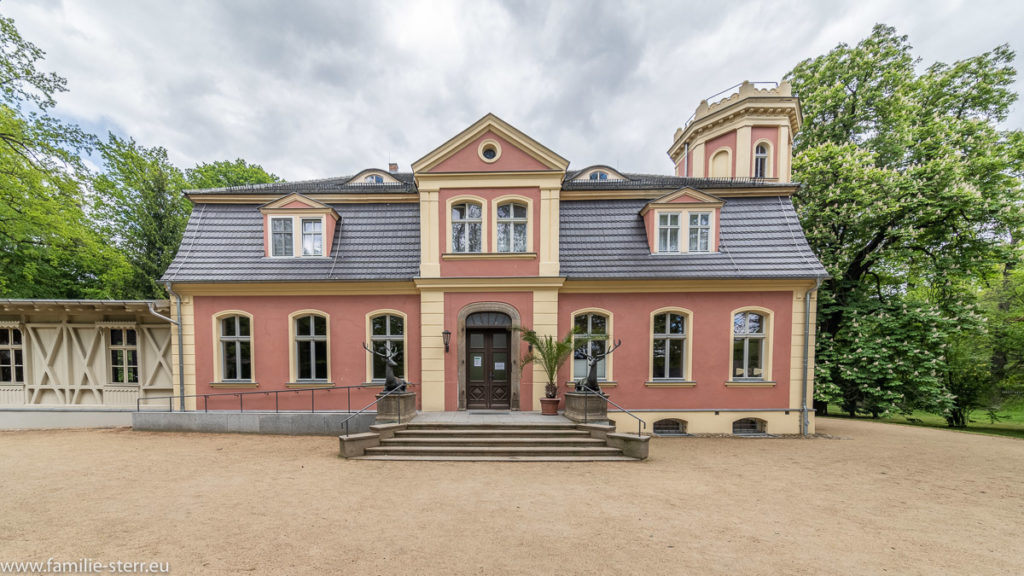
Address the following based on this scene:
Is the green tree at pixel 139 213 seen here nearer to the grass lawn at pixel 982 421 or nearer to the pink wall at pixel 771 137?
the pink wall at pixel 771 137

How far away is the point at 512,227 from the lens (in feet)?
33.5

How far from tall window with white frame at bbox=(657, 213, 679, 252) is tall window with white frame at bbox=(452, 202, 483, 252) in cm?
552

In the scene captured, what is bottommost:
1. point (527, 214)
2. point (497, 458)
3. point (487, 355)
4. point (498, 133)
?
point (497, 458)

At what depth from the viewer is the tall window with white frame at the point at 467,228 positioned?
1017 centimetres

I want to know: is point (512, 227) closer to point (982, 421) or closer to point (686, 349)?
point (686, 349)

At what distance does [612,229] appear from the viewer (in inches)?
426

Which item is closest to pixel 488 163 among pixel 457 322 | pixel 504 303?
pixel 504 303

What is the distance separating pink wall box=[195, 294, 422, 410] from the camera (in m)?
10.1

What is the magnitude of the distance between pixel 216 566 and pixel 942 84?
25.9 m

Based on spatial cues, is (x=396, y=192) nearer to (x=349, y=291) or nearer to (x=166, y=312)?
(x=349, y=291)

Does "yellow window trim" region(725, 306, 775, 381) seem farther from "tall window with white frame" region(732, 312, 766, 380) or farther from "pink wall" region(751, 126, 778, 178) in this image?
"pink wall" region(751, 126, 778, 178)

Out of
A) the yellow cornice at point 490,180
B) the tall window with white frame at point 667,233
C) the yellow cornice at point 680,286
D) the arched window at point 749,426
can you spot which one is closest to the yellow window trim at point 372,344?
the yellow cornice at point 490,180

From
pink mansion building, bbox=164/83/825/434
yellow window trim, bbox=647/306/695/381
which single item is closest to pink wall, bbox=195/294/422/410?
pink mansion building, bbox=164/83/825/434

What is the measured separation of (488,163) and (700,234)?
6.84 m
